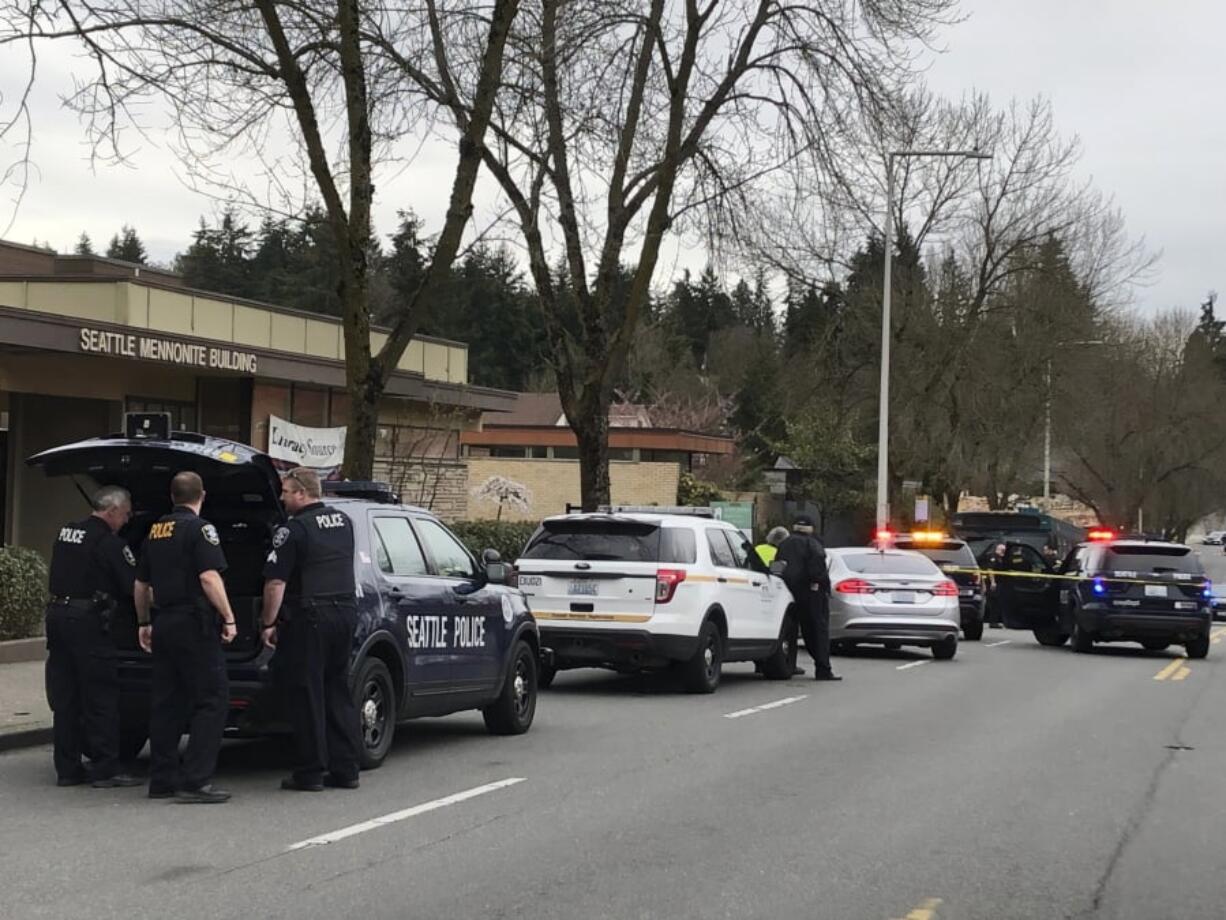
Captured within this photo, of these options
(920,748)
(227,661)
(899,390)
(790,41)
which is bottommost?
(920,748)

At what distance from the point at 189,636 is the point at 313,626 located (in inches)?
28.7

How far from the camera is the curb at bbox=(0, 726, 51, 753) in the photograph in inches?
446

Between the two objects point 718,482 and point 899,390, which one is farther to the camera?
point 718,482

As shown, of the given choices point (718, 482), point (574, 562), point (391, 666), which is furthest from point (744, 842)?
point (718, 482)

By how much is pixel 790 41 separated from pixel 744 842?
17.1 meters

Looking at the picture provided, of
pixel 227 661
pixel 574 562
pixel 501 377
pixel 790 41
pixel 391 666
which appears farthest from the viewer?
pixel 501 377

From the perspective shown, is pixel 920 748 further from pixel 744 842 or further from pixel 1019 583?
pixel 1019 583

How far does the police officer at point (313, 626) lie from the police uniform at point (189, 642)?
1.28 feet

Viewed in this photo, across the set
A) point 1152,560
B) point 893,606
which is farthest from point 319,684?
point 1152,560

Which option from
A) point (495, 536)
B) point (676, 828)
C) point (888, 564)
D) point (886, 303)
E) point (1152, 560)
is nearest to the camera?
point (676, 828)

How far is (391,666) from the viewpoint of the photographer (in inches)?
417

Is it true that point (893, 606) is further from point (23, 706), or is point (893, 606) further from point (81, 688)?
point (81, 688)

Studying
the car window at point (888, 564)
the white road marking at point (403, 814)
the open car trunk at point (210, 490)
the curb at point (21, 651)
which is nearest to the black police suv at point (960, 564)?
the car window at point (888, 564)

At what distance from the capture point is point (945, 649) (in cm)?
2219
